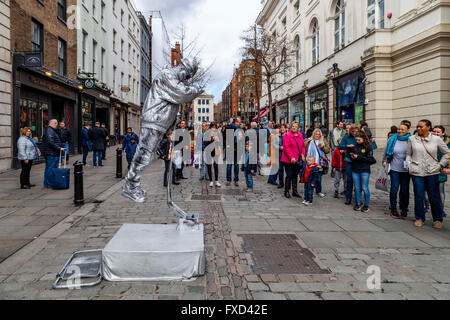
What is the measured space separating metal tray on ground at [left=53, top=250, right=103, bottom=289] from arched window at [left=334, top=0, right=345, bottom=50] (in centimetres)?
2167

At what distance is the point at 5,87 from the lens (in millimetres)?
12516

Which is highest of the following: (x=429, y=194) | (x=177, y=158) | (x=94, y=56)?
(x=94, y=56)

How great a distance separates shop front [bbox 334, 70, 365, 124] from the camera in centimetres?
1869

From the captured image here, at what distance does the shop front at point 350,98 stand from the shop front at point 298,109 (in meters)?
7.14

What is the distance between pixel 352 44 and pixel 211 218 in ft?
56.9

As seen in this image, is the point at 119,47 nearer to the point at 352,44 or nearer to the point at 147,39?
the point at 147,39

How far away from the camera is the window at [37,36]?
14.8m

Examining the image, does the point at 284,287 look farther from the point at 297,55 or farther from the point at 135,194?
the point at 297,55

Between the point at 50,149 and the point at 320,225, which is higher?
the point at 50,149

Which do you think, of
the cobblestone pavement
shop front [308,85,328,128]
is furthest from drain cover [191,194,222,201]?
shop front [308,85,328,128]

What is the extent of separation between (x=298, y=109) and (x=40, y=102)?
859 inches

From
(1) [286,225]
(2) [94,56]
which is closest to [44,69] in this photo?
(2) [94,56]

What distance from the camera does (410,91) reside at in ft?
50.9

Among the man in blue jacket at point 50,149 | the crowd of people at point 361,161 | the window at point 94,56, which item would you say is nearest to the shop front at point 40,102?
the window at point 94,56
